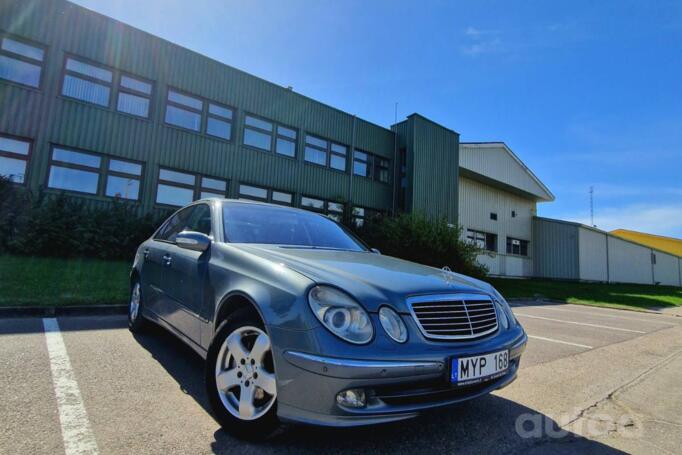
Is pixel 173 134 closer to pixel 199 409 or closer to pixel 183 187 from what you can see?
pixel 183 187

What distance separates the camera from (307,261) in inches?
92.8

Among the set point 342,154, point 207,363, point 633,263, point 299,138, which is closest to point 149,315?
point 207,363

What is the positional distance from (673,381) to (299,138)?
14.9 meters

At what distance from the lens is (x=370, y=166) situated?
1912cm

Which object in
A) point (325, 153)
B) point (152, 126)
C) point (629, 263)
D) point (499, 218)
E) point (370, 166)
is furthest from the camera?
point (629, 263)

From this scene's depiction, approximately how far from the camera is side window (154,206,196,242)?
3818mm

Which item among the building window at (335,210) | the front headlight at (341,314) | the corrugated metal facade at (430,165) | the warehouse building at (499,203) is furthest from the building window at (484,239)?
the front headlight at (341,314)

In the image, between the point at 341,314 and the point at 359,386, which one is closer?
the point at 359,386

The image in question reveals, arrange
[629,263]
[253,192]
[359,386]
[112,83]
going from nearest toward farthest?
1. [359,386]
2. [112,83]
3. [253,192]
4. [629,263]

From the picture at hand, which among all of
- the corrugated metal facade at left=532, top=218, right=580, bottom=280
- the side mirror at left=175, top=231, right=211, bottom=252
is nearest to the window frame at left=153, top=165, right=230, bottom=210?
the side mirror at left=175, top=231, right=211, bottom=252

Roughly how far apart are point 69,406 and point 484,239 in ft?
82.1

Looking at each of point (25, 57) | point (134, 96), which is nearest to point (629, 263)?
point (134, 96)

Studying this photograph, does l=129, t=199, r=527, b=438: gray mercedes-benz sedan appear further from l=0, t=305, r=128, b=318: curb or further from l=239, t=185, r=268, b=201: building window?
l=239, t=185, r=268, b=201: building window

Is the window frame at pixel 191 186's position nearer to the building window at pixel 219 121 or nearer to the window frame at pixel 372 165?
the building window at pixel 219 121
